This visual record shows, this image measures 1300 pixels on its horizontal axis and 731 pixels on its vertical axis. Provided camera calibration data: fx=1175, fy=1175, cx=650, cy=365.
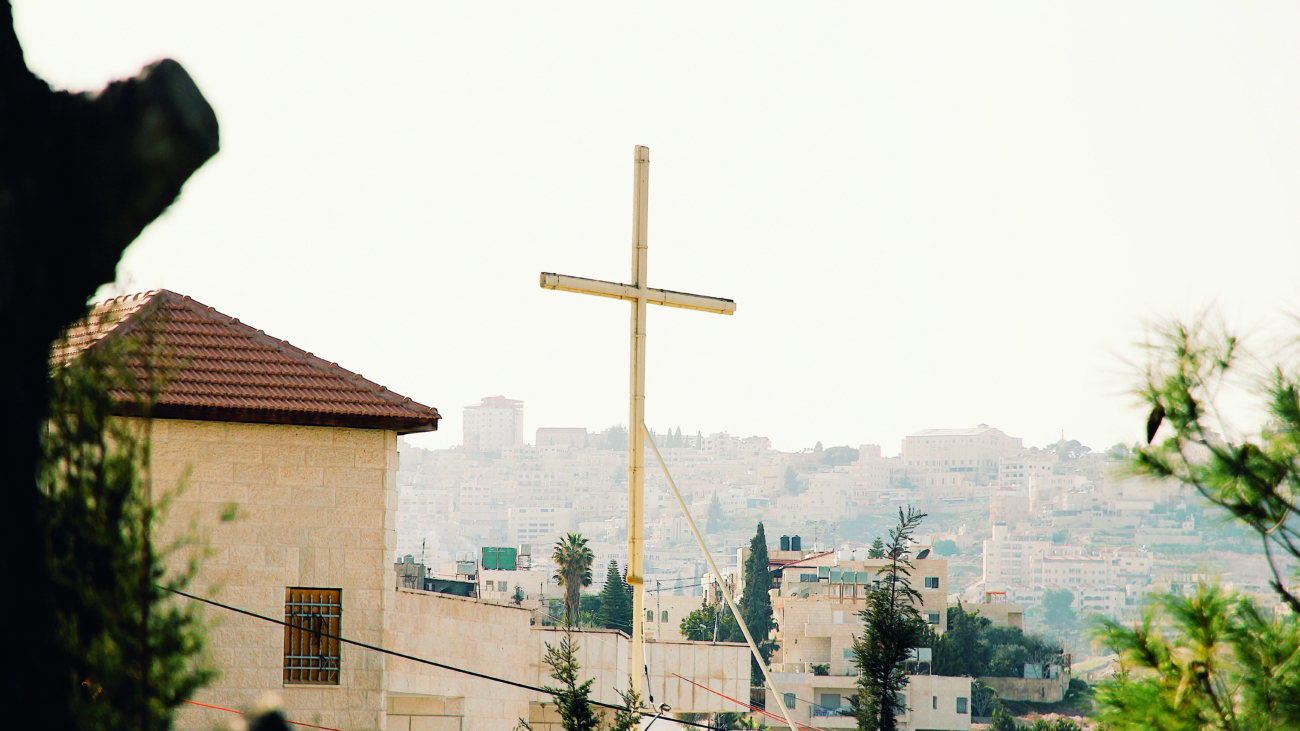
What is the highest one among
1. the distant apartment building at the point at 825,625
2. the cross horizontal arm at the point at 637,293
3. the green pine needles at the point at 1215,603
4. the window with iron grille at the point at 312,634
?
the cross horizontal arm at the point at 637,293

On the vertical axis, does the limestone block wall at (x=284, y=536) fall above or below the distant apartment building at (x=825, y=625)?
above

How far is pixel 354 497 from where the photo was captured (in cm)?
968

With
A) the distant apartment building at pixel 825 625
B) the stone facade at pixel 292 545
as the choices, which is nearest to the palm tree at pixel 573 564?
the distant apartment building at pixel 825 625

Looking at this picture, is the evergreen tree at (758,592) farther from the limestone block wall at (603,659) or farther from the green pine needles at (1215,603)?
the green pine needles at (1215,603)

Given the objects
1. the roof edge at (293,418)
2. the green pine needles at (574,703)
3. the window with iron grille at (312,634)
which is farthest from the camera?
the green pine needles at (574,703)

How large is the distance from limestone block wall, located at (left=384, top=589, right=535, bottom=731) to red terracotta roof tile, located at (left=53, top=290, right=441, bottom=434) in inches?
62.9

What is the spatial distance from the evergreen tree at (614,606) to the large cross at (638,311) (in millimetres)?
72898

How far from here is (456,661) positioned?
10.8 metres

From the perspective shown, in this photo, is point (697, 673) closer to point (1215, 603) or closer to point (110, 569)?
point (1215, 603)

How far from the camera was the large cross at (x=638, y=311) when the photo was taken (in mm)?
8492

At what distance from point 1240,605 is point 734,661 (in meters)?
11.2

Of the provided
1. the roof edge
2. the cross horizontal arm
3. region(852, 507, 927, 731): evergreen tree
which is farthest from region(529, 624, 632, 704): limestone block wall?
region(852, 507, 927, 731): evergreen tree

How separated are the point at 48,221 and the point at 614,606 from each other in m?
83.4

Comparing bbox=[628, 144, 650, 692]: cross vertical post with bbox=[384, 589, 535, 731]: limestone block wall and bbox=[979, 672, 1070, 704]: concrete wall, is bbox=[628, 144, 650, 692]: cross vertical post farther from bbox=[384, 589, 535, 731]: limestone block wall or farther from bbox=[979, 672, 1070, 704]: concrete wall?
bbox=[979, 672, 1070, 704]: concrete wall
